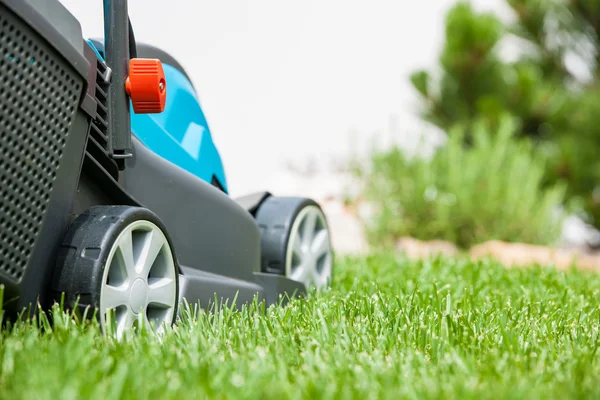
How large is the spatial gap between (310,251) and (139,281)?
1064mm

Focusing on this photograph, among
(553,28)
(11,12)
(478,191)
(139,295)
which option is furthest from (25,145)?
(553,28)

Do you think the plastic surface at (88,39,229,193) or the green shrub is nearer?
the plastic surface at (88,39,229,193)

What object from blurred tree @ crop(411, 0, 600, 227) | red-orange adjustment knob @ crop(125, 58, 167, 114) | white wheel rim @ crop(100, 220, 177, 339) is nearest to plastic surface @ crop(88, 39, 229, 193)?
red-orange adjustment knob @ crop(125, 58, 167, 114)

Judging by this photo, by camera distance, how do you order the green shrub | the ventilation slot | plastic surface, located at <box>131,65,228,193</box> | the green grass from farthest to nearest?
the green shrub, plastic surface, located at <box>131,65,228,193</box>, the ventilation slot, the green grass

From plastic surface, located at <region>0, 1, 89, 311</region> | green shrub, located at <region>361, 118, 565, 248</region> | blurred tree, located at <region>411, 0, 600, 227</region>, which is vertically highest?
blurred tree, located at <region>411, 0, 600, 227</region>

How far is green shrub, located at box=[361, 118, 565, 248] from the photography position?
19.5ft

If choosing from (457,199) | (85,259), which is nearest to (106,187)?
(85,259)

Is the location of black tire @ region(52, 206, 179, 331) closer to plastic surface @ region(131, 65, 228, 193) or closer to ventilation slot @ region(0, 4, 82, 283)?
ventilation slot @ region(0, 4, 82, 283)

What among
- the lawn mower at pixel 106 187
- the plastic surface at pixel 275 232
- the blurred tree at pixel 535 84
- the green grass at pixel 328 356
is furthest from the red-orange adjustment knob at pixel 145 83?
the blurred tree at pixel 535 84

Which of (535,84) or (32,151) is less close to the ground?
(535,84)

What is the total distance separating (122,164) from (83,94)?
0.70ft

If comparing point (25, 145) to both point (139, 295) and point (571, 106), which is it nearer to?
point (139, 295)

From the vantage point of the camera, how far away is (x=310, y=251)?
2445 millimetres

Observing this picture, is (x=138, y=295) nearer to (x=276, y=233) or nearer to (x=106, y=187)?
(x=106, y=187)
